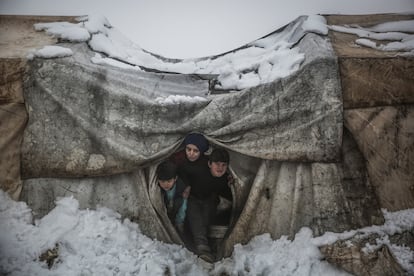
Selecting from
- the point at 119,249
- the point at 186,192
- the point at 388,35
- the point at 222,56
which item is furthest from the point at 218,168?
the point at 388,35

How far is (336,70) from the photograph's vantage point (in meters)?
2.96

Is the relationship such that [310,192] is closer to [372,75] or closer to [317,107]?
[317,107]

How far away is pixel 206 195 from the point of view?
3594 millimetres

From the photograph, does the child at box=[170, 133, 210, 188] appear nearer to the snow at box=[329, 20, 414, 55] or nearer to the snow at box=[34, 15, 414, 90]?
the snow at box=[34, 15, 414, 90]

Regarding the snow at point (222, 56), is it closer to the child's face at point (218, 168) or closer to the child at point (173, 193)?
the child's face at point (218, 168)

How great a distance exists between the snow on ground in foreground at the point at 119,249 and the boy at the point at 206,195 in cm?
21

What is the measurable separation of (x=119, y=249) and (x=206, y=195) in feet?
3.47

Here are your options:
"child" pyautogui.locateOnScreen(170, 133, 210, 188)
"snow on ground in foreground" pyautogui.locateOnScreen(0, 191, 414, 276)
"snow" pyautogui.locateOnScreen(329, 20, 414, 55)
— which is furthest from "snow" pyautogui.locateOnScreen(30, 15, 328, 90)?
"snow on ground in foreground" pyautogui.locateOnScreen(0, 191, 414, 276)

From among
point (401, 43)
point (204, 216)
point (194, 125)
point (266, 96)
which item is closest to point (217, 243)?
point (204, 216)

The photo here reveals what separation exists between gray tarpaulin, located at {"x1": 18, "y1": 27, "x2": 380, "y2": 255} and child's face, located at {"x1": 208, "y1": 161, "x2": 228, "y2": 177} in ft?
0.91

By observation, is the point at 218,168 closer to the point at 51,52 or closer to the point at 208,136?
the point at 208,136

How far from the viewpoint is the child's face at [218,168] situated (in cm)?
334

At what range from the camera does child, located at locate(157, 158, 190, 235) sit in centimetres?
329

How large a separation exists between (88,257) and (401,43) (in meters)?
3.27
